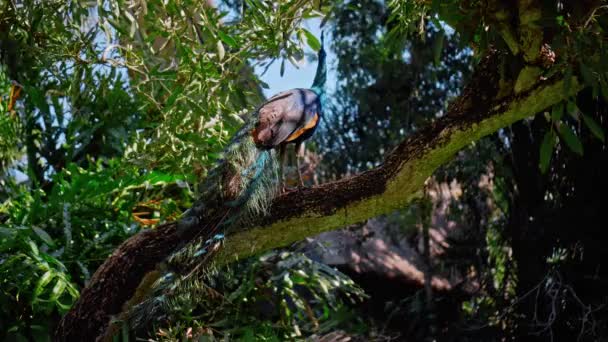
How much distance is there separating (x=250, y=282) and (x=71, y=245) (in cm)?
101

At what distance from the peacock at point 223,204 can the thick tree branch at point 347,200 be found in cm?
5

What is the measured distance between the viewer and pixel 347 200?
9.79ft

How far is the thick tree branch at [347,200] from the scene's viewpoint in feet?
9.02

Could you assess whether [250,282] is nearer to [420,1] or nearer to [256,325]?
[256,325]

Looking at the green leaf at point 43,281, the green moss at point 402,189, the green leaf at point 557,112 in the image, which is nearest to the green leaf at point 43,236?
the green leaf at point 43,281

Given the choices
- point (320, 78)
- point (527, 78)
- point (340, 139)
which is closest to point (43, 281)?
point (320, 78)

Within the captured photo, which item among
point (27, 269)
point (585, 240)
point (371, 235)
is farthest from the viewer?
point (371, 235)

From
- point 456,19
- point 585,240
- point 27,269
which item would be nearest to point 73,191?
point 27,269

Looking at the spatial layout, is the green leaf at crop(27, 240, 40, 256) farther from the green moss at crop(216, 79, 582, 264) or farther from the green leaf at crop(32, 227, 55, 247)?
the green moss at crop(216, 79, 582, 264)

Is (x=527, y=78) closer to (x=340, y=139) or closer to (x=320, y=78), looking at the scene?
(x=320, y=78)

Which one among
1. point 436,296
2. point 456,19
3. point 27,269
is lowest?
point 436,296

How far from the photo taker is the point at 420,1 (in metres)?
3.06

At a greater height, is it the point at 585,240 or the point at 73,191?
the point at 73,191

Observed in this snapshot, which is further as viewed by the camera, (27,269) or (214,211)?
(27,269)
